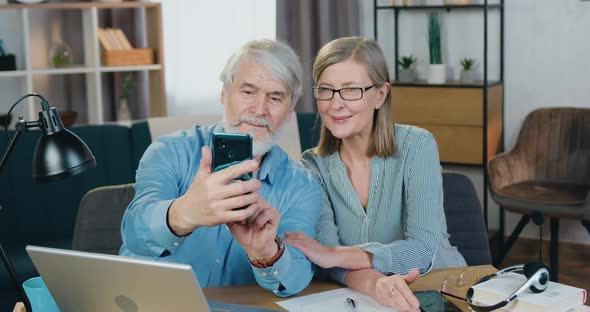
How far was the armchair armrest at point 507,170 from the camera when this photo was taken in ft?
15.2

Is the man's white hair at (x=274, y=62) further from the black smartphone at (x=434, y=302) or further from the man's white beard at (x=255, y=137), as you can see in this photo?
the black smartphone at (x=434, y=302)

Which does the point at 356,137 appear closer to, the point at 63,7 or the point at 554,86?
the point at 63,7

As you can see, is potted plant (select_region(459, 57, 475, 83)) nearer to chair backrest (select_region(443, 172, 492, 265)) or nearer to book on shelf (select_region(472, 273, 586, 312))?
chair backrest (select_region(443, 172, 492, 265))

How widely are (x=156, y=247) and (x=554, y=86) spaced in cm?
368

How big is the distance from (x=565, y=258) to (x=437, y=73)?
126 cm

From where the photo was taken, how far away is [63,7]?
4.49 meters

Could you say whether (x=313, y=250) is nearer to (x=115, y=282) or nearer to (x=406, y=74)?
(x=115, y=282)

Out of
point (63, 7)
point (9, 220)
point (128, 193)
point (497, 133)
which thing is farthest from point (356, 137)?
point (497, 133)

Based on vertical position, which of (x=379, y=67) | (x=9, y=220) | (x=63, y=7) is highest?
(x=63, y=7)

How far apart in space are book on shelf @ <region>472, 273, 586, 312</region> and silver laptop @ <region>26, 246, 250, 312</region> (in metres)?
0.60

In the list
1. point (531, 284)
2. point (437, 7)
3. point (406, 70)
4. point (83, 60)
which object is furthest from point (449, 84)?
point (531, 284)

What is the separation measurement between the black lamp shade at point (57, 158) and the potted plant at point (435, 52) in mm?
3692

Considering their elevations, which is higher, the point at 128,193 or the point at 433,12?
the point at 433,12

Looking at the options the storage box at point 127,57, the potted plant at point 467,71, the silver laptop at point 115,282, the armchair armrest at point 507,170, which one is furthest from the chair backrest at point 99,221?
the potted plant at point 467,71
